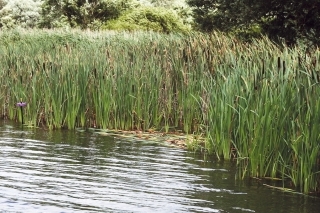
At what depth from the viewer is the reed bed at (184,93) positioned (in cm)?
588

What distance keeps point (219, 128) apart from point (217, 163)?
41 cm

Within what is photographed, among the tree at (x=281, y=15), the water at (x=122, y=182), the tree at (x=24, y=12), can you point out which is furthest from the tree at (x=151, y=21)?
the water at (x=122, y=182)

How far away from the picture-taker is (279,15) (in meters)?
14.1

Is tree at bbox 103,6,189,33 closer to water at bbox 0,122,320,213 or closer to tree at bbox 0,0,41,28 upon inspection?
tree at bbox 0,0,41,28

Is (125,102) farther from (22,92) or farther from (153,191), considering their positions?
(153,191)

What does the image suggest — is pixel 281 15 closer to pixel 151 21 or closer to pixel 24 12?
pixel 151 21

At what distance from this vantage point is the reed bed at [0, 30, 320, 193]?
5883mm

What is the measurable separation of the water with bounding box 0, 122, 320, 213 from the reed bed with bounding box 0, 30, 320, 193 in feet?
1.43

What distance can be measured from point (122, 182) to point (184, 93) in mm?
3284

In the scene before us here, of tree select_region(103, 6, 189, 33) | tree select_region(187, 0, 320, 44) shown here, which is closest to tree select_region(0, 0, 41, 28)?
tree select_region(103, 6, 189, 33)

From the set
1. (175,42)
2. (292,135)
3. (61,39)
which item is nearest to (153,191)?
(292,135)

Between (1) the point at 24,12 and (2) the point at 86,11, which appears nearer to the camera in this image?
(2) the point at 86,11

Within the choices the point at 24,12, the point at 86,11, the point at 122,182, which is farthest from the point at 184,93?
the point at 24,12

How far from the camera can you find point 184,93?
8.63 m
